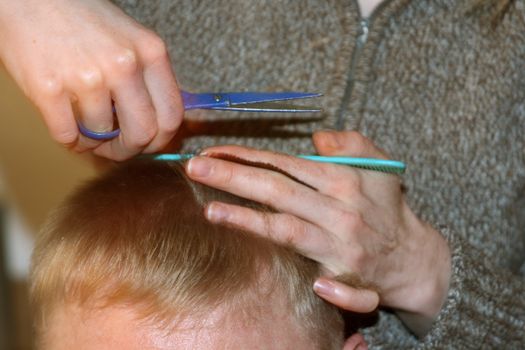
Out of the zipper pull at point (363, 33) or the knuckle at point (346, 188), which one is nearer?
the knuckle at point (346, 188)

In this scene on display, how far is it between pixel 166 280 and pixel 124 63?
0.20 m

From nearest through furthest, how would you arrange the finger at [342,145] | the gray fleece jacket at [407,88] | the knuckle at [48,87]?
the knuckle at [48,87]
the finger at [342,145]
the gray fleece jacket at [407,88]

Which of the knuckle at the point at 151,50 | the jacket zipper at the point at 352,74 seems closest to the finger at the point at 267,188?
the knuckle at the point at 151,50

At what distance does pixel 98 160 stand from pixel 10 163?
1.24 meters

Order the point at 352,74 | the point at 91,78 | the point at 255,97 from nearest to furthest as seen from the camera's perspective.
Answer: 1. the point at 91,78
2. the point at 255,97
3. the point at 352,74

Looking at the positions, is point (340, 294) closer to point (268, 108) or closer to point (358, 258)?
point (358, 258)

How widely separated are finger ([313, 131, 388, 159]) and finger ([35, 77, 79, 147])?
0.84ft

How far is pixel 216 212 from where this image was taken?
0.79 meters

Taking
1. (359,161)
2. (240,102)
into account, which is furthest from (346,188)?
(240,102)

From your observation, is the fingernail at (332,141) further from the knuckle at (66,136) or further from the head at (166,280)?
the knuckle at (66,136)

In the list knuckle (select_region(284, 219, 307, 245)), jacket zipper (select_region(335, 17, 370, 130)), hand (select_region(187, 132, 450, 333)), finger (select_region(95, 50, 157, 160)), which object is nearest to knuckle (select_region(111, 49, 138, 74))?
finger (select_region(95, 50, 157, 160))

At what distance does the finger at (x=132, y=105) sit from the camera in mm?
771

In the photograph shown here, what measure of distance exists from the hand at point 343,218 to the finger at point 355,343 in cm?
5

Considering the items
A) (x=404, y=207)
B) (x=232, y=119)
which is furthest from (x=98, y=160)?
(x=404, y=207)
